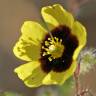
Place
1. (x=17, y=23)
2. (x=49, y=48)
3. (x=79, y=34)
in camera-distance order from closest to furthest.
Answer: (x=79, y=34)
(x=49, y=48)
(x=17, y=23)

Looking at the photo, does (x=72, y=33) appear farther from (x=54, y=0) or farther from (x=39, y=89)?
(x=54, y=0)

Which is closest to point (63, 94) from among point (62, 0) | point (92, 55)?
point (92, 55)

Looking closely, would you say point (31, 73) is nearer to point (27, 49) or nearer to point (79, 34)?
point (27, 49)

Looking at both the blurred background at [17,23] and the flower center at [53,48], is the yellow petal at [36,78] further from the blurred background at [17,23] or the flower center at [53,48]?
the blurred background at [17,23]

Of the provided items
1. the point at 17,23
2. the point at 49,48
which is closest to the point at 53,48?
the point at 49,48

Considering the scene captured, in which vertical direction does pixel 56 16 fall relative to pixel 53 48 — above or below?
A: above

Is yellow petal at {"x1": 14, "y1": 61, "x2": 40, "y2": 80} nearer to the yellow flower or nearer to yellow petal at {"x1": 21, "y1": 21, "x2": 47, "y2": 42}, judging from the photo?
the yellow flower

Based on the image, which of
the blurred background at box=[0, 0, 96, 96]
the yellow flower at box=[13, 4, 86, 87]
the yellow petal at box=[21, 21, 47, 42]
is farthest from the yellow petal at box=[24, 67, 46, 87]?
the blurred background at box=[0, 0, 96, 96]
